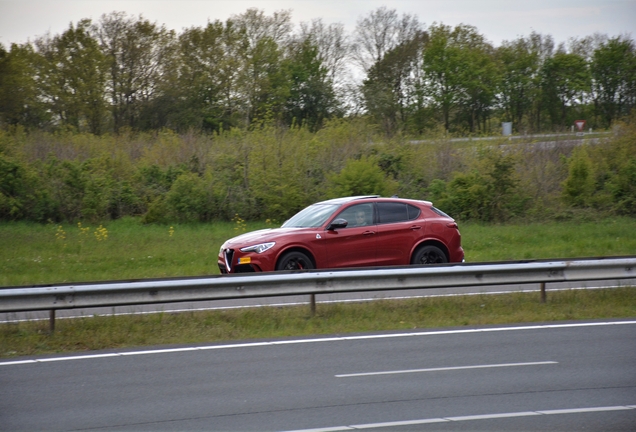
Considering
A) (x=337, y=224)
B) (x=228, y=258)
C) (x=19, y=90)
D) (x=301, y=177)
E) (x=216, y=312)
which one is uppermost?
(x=19, y=90)

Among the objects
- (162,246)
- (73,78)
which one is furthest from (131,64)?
(162,246)

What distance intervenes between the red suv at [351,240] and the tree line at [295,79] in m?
27.5

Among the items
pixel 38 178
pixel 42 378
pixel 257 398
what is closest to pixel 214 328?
pixel 42 378

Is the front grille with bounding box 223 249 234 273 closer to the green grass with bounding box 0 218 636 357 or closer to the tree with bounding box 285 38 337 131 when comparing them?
the green grass with bounding box 0 218 636 357

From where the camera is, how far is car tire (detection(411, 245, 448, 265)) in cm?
1355

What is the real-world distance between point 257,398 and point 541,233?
55.2ft

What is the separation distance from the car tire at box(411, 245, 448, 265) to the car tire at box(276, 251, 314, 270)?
217cm

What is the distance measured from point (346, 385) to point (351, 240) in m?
6.27

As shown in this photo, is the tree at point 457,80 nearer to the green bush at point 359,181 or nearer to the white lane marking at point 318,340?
the green bush at point 359,181

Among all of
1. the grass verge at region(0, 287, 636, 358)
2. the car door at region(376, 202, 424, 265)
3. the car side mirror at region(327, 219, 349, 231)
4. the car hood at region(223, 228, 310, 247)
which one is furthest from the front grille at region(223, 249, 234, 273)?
the car door at region(376, 202, 424, 265)

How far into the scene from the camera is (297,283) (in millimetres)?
10617

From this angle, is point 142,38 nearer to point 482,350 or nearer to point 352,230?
point 352,230

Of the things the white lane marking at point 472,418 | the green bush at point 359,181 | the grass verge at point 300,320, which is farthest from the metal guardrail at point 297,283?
the green bush at point 359,181

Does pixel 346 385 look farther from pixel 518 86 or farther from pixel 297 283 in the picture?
pixel 518 86
